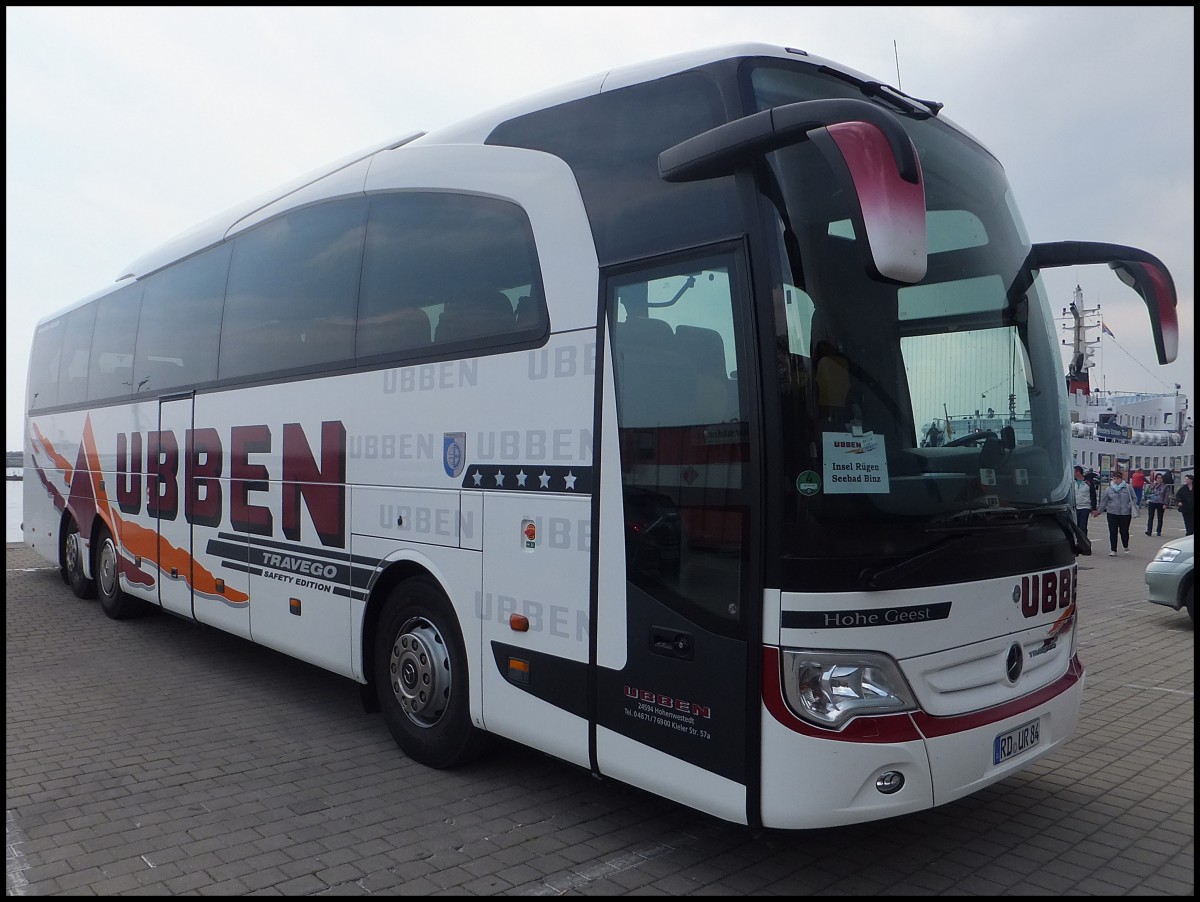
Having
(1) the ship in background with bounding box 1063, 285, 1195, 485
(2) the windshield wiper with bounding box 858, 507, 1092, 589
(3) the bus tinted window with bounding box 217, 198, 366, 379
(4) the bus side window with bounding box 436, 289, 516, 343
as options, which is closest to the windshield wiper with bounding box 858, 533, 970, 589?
(2) the windshield wiper with bounding box 858, 507, 1092, 589

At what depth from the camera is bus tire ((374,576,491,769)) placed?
17.5 feet

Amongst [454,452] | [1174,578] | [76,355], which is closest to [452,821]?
[454,452]

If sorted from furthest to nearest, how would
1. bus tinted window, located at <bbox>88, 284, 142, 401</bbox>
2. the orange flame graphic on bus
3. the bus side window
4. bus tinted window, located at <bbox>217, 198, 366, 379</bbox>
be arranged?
1. bus tinted window, located at <bbox>88, 284, 142, 401</bbox>
2. the orange flame graphic on bus
3. bus tinted window, located at <bbox>217, 198, 366, 379</bbox>
4. the bus side window

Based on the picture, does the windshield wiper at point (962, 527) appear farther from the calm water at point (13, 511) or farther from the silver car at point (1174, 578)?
the calm water at point (13, 511)

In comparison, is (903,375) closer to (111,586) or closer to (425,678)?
(425,678)

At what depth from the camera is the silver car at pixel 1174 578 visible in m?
10.7

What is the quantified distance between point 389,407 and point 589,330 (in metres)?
1.87

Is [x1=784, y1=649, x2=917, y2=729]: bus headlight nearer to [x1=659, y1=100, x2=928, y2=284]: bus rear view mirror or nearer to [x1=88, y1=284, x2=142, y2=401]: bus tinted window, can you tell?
[x1=659, y1=100, x2=928, y2=284]: bus rear view mirror

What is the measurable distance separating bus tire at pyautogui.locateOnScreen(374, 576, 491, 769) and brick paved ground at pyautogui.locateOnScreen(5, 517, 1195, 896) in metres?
0.18

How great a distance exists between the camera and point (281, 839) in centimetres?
451

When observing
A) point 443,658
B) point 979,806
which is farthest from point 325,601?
point 979,806

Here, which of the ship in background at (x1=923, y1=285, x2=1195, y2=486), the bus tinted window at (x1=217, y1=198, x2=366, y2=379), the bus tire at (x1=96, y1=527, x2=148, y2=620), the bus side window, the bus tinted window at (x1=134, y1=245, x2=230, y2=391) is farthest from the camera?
the ship in background at (x1=923, y1=285, x2=1195, y2=486)

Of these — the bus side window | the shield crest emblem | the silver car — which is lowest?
the silver car

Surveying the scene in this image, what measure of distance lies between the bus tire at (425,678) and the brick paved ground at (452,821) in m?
0.18
